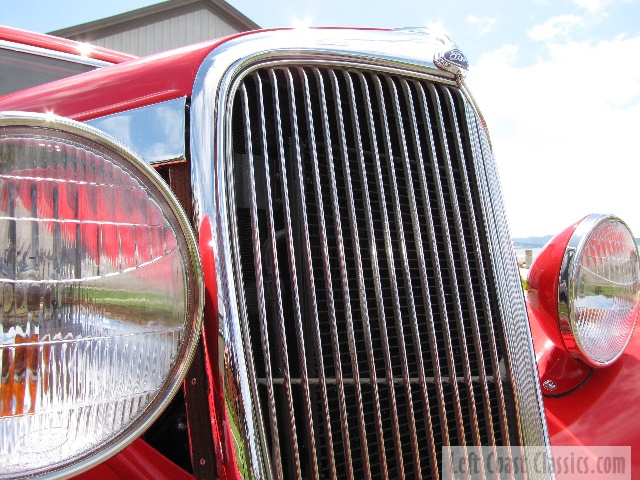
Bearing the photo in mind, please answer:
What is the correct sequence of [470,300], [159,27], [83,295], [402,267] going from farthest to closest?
1. [159,27]
2. [470,300]
3. [402,267]
4. [83,295]

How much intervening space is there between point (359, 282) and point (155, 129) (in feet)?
1.76

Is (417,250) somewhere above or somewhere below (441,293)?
above

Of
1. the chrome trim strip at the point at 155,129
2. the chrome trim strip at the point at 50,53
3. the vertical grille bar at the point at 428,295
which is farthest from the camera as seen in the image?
the chrome trim strip at the point at 50,53

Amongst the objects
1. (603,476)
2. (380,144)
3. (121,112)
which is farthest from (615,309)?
(121,112)

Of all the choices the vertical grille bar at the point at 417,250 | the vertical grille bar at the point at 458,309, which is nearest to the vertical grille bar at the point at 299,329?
the vertical grille bar at the point at 417,250

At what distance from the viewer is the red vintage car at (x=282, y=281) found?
33.7 inches

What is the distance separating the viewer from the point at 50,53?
2395mm

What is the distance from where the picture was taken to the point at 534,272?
1.75 meters

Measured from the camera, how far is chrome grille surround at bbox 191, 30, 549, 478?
108 cm

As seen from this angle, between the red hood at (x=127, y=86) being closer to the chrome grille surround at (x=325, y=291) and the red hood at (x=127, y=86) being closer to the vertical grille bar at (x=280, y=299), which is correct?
the chrome grille surround at (x=325, y=291)

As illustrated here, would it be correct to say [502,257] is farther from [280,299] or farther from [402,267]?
[280,299]

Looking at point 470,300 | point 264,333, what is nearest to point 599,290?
point 470,300

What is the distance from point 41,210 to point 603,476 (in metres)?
1.37

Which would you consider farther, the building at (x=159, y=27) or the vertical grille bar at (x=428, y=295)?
the building at (x=159, y=27)
